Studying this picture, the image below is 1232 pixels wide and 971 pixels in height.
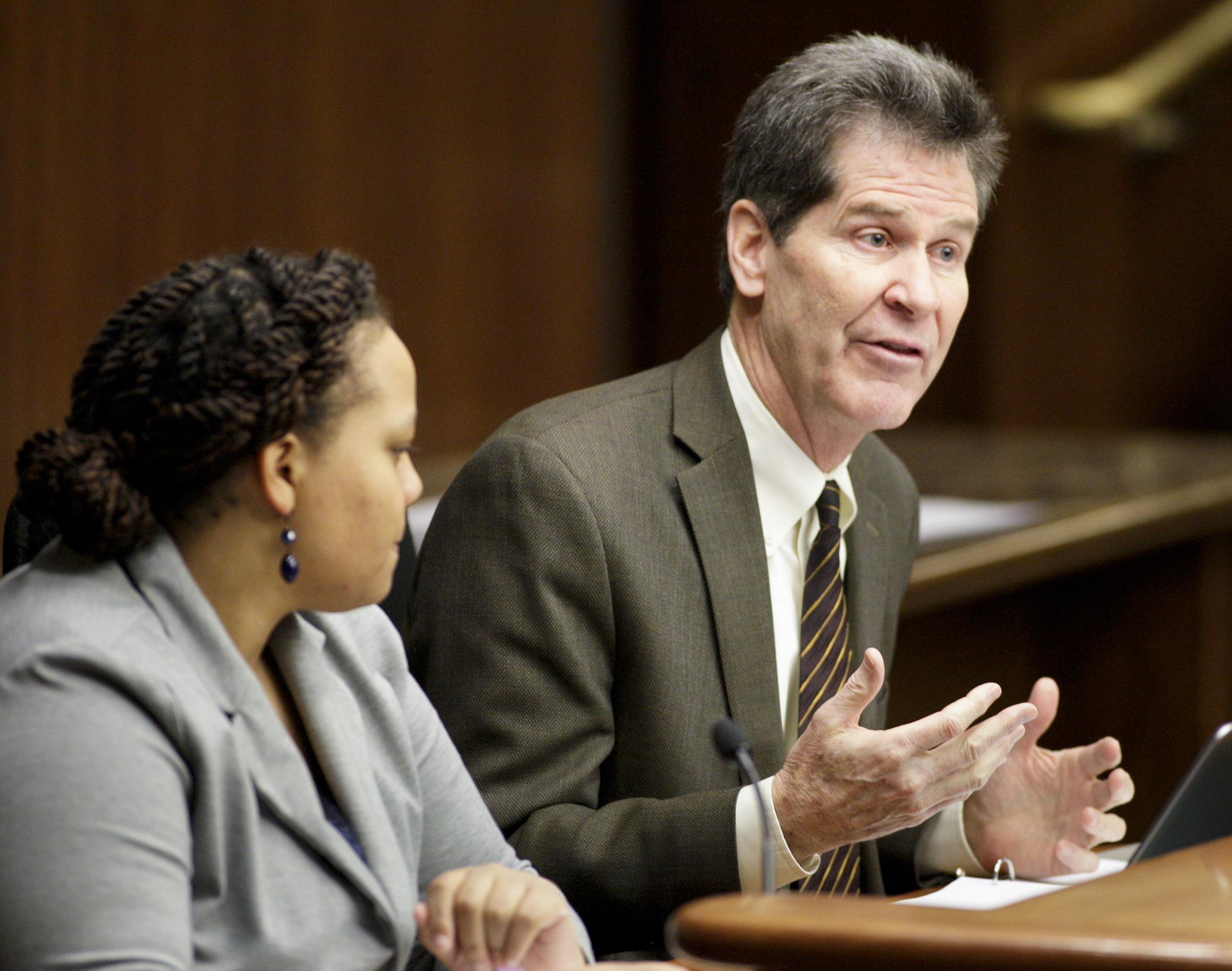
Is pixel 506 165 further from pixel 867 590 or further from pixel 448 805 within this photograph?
pixel 448 805

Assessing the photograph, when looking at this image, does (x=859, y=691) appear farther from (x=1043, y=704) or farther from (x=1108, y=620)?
(x=1108, y=620)

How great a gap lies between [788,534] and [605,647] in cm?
28

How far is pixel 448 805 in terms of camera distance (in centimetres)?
131

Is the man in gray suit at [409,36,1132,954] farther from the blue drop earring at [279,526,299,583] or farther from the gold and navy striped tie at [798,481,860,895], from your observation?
the blue drop earring at [279,526,299,583]

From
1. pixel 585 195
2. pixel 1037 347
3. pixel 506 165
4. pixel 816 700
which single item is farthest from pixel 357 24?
pixel 816 700

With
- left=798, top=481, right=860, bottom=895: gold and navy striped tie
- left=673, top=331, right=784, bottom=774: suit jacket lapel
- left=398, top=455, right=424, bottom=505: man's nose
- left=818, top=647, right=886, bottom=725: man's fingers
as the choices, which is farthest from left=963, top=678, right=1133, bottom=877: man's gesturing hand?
left=398, top=455, right=424, bottom=505: man's nose

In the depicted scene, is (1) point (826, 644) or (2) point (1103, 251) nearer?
(1) point (826, 644)

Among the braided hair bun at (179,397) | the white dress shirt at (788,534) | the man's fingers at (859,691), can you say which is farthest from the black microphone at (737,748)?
the white dress shirt at (788,534)

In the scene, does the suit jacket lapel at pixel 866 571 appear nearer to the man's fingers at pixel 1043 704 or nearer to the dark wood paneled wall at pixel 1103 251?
the man's fingers at pixel 1043 704

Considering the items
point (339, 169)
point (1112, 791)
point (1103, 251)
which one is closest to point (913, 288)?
point (1112, 791)

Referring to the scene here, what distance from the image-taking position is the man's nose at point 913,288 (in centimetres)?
171

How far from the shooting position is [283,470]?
113 cm

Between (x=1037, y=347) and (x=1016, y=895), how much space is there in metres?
2.96

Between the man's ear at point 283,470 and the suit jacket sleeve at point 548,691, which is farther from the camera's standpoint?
the suit jacket sleeve at point 548,691
